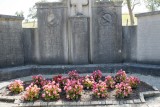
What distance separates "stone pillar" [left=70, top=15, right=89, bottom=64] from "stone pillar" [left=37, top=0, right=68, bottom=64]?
431 millimetres

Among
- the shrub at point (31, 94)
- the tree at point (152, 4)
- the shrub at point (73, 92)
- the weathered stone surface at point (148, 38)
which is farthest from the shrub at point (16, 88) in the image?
the tree at point (152, 4)

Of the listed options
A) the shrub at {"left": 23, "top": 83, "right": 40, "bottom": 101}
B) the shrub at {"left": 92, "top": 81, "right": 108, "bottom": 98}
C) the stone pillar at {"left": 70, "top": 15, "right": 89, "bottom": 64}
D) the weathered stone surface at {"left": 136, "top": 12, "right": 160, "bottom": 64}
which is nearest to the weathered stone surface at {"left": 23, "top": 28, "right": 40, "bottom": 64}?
the stone pillar at {"left": 70, "top": 15, "right": 89, "bottom": 64}

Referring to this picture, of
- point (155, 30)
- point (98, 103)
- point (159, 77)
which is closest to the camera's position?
point (98, 103)

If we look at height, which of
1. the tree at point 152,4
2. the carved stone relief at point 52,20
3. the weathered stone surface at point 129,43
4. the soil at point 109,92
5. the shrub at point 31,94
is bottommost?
the soil at point 109,92

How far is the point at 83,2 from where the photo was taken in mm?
10938

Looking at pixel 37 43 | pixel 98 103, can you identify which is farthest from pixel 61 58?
pixel 98 103

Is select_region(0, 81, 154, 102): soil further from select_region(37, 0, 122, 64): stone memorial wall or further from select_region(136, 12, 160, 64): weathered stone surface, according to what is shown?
select_region(37, 0, 122, 64): stone memorial wall

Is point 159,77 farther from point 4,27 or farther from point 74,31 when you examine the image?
point 4,27

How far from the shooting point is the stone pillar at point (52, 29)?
10852 mm

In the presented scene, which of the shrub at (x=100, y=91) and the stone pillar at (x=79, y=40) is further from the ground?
the stone pillar at (x=79, y=40)

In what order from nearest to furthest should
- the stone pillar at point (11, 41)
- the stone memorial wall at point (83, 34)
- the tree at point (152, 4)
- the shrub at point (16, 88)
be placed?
1. the shrub at point (16, 88)
2. the stone pillar at point (11, 41)
3. the stone memorial wall at point (83, 34)
4. the tree at point (152, 4)

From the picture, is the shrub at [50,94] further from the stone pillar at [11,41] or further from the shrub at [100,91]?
the stone pillar at [11,41]

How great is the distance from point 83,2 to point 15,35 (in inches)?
121

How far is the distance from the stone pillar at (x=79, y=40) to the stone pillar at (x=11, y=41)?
2114mm
